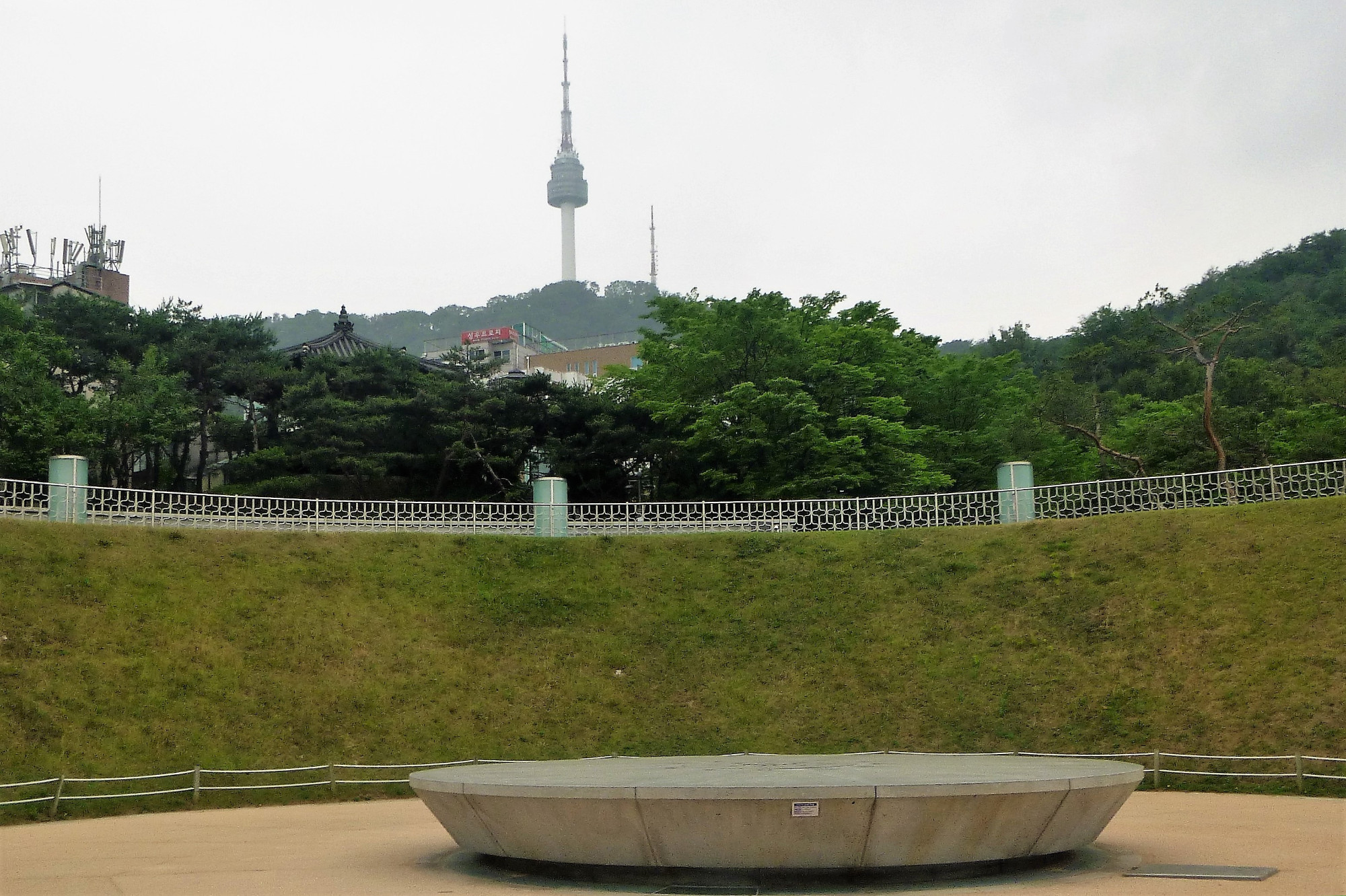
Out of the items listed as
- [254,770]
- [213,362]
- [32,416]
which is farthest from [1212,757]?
[213,362]

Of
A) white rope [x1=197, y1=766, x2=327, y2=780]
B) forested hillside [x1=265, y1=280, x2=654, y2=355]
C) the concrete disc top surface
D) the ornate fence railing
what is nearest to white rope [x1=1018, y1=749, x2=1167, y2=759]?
the concrete disc top surface

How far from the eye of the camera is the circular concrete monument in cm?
842

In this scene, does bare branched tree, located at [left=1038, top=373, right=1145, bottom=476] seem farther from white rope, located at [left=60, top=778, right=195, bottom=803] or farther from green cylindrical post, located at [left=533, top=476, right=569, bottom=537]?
white rope, located at [left=60, top=778, right=195, bottom=803]

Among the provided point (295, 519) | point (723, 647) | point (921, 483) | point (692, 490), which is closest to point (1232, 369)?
point (921, 483)

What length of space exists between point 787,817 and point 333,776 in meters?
9.83

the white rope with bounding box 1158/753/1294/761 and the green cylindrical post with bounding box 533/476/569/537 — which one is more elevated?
the green cylindrical post with bounding box 533/476/569/537

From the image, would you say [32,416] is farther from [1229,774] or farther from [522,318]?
[522,318]

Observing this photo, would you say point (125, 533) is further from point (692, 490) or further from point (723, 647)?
point (692, 490)

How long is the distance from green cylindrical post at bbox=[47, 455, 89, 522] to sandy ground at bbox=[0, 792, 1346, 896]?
8.88 meters

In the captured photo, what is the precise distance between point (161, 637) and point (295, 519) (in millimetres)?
7149

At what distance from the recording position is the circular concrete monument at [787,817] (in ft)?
27.6

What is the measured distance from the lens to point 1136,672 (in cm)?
1761

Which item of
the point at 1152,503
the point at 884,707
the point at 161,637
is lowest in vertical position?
the point at 884,707

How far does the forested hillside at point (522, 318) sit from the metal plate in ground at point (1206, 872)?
122620 millimetres
